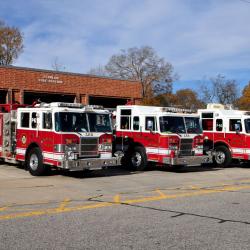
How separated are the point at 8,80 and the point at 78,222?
23.0 m

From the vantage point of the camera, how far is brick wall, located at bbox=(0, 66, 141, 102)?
96.7 feet

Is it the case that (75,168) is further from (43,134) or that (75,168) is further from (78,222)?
(78,222)

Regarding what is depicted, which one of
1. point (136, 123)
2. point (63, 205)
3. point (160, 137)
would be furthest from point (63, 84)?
point (63, 205)

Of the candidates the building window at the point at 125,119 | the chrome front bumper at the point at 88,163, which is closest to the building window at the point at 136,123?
the building window at the point at 125,119

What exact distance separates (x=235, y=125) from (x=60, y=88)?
631 inches

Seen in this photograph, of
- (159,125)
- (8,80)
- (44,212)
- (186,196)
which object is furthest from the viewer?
(8,80)

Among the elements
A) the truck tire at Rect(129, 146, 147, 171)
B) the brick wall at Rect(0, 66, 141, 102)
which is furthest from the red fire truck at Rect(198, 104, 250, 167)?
the brick wall at Rect(0, 66, 141, 102)

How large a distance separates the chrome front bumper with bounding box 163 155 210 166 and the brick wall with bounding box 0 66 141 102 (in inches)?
648

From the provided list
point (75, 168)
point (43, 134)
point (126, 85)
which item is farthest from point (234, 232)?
point (126, 85)

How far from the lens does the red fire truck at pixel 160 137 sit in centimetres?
1636

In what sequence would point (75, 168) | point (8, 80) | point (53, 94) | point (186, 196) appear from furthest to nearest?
point (53, 94) → point (8, 80) → point (75, 168) → point (186, 196)

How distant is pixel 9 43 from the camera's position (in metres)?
62.0

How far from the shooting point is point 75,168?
1358cm

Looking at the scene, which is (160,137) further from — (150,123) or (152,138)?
(150,123)
